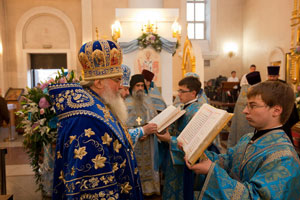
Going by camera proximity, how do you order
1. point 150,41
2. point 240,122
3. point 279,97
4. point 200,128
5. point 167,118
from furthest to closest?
point 150,41 → point 240,122 → point 167,118 → point 200,128 → point 279,97

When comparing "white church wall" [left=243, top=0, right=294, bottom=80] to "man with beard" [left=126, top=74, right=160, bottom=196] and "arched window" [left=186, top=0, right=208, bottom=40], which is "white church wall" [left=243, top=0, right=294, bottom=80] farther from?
"man with beard" [left=126, top=74, right=160, bottom=196]

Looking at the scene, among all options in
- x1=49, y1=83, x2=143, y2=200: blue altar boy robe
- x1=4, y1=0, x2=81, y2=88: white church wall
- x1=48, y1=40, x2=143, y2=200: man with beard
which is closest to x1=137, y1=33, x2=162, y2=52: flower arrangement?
x1=48, y1=40, x2=143, y2=200: man with beard

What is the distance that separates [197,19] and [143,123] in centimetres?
1398

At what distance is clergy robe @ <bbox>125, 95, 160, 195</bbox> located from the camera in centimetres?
331

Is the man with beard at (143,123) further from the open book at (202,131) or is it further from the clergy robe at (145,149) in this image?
the open book at (202,131)

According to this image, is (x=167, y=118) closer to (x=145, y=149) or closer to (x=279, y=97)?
(x=279, y=97)

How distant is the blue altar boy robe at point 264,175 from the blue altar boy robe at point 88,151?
1.57ft

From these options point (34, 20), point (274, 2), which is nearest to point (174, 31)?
point (274, 2)

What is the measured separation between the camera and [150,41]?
648 cm

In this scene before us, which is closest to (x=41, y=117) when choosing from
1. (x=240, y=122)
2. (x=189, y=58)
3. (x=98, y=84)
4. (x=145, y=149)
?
(x=98, y=84)

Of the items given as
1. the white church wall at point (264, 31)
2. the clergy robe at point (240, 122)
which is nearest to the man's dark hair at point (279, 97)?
the clergy robe at point (240, 122)

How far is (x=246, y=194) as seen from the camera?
1115 millimetres

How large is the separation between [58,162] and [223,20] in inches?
615

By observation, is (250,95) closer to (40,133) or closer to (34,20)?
(40,133)
